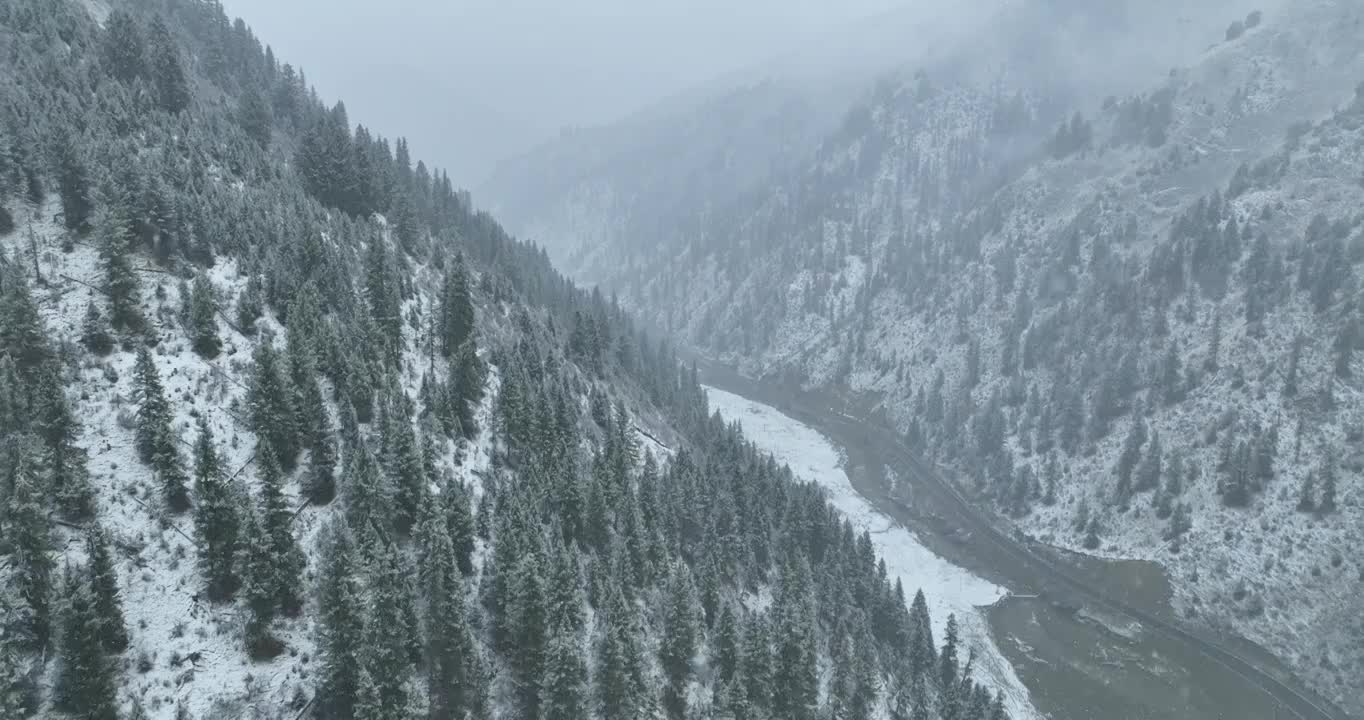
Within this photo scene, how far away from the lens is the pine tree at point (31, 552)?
36.1m

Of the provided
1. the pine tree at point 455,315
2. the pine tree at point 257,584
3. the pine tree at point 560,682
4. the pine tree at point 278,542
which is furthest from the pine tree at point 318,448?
the pine tree at point 455,315

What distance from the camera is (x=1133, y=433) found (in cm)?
12950

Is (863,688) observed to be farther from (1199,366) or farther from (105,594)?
(1199,366)

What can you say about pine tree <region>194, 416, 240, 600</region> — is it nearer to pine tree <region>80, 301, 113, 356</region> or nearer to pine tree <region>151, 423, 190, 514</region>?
pine tree <region>151, 423, 190, 514</region>

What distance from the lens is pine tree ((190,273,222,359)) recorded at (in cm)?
5478

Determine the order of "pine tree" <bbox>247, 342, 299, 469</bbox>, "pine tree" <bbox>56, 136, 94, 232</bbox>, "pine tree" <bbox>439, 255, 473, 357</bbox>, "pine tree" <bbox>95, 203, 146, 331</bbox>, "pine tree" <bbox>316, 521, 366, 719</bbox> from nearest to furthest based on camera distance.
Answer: "pine tree" <bbox>316, 521, 366, 719</bbox>
"pine tree" <bbox>247, 342, 299, 469</bbox>
"pine tree" <bbox>95, 203, 146, 331</bbox>
"pine tree" <bbox>56, 136, 94, 232</bbox>
"pine tree" <bbox>439, 255, 473, 357</bbox>

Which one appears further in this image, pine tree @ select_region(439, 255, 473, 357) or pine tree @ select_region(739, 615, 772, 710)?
pine tree @ select_region(439, 255, 473, 357)

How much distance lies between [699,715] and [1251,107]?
221174 mm

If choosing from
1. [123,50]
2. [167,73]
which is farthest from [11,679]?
[123,50]

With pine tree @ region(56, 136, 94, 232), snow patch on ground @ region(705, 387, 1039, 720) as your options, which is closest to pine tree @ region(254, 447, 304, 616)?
pine tree @ region(56, 136, 94, 232)

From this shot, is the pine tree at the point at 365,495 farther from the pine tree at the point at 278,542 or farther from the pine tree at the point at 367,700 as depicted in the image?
the pine tree at the point at 367,700

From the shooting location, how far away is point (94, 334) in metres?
49.9

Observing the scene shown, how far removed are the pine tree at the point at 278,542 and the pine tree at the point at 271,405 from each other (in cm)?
390

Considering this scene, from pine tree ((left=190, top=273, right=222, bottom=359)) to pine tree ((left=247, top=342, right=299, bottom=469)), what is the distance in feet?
18.7
